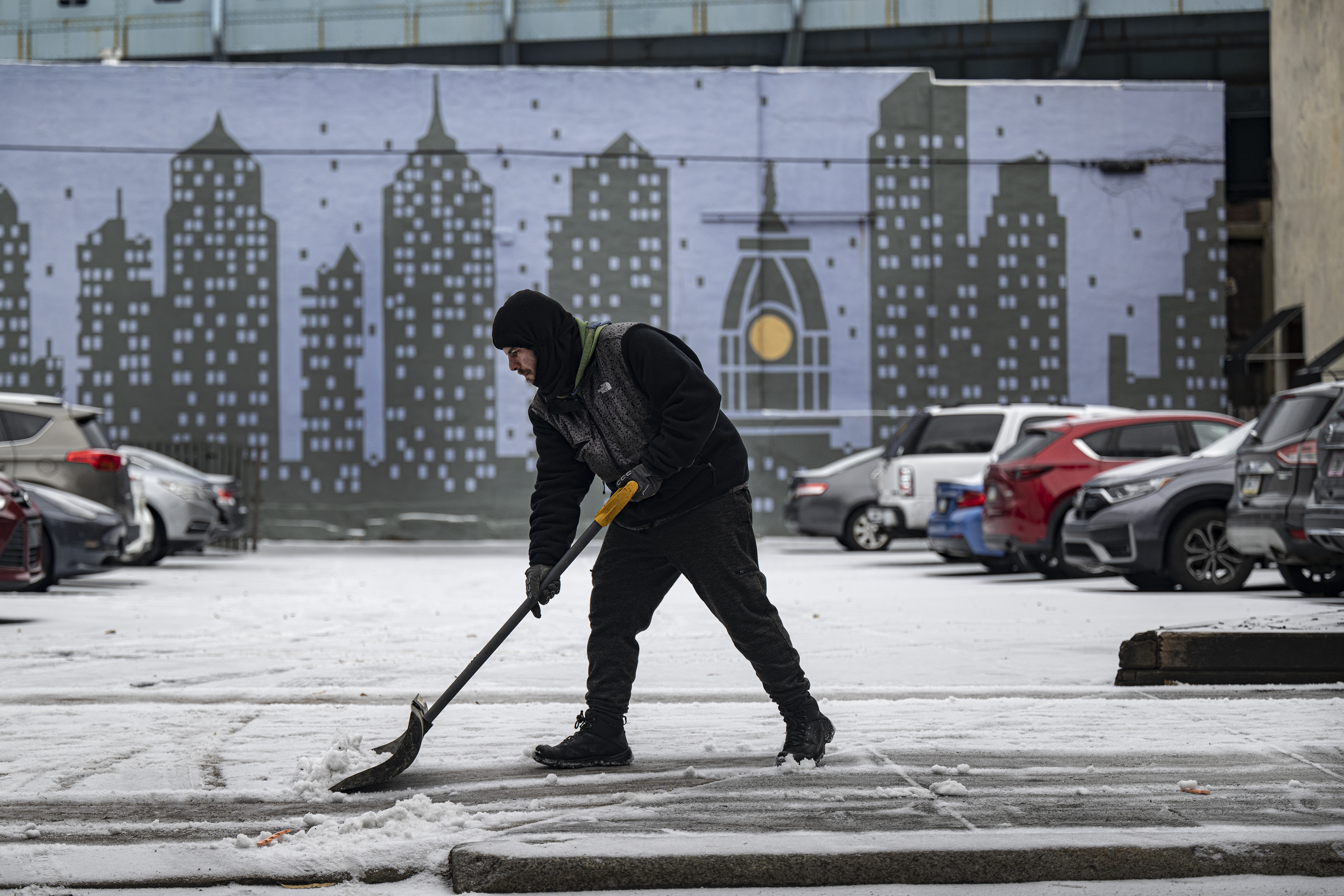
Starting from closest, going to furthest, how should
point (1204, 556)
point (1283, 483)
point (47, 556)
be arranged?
1. point (1283, 483)
2. point (47, 556)
3. point (1204, 556)

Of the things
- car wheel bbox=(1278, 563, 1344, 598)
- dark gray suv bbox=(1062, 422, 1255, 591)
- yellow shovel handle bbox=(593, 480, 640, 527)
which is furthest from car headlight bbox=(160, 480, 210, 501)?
yellow shovel handle bbox=(593, 480, 640, 527)

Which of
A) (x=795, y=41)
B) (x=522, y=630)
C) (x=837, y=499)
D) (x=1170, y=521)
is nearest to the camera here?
(x=522, y=630)

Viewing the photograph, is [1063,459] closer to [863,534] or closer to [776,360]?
[863,534]

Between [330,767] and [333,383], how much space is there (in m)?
20.6

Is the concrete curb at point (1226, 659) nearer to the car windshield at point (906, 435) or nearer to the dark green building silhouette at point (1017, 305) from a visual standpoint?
the car windshield at point (906, 435)

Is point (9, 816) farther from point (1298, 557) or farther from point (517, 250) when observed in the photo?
point (517, 250)

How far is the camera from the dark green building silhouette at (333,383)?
24391 millimetres

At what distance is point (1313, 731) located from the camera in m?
5.13

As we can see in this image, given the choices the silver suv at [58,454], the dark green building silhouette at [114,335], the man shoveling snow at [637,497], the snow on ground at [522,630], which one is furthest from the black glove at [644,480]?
the dark green building silhouette at [114,335]

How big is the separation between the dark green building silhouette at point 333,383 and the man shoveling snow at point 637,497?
66.7 feet

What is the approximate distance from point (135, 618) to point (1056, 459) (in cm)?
810

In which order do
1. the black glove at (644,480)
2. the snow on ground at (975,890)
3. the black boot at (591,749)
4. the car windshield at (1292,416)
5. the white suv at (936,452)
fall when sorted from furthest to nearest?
the white suv at (936,452) < the car windshield at (1292,416) < the black boot at (591,749) < the black glove at (644,480) < the snow on ground at (975,890)

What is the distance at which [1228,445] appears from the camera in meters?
12.1

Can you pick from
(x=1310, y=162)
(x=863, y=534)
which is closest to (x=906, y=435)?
(x=863, y=534)
